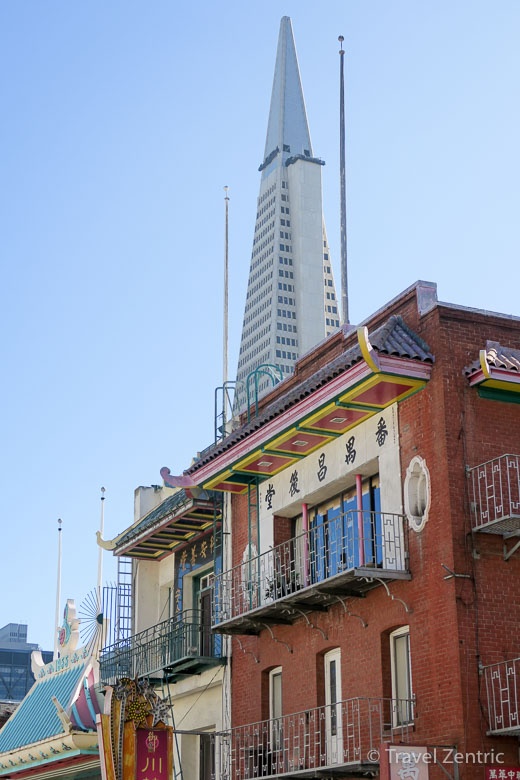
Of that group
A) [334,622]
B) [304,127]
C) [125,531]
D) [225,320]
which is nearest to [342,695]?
[334,622]

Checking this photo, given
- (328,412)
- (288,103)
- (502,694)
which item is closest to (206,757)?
(328,412)

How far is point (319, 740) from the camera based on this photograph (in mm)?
22688

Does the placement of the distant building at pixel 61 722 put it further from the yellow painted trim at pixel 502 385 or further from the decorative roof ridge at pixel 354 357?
the yellow painted trim at pixel 502 385

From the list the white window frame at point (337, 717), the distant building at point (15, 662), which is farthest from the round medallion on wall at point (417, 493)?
the distant building at point (15, 662)

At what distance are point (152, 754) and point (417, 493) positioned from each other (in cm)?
707

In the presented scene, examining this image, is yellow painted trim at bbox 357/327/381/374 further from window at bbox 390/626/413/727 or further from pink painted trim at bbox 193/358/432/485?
window at bbox 390/626/413/727

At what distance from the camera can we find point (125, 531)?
32.9 m

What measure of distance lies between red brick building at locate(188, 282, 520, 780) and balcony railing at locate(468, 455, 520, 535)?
0.12 feet

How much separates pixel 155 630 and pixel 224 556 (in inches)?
170

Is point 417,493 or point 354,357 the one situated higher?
point 354,357

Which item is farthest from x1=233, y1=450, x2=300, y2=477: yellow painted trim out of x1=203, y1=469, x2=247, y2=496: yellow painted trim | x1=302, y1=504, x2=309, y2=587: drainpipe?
x1=302, y1=504, x2=309, y2=587: drainpipe

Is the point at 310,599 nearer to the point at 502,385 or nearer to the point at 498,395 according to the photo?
the point at 498,395

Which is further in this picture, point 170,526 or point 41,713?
point 41,713

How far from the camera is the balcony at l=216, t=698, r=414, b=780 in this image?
20.4 metres
